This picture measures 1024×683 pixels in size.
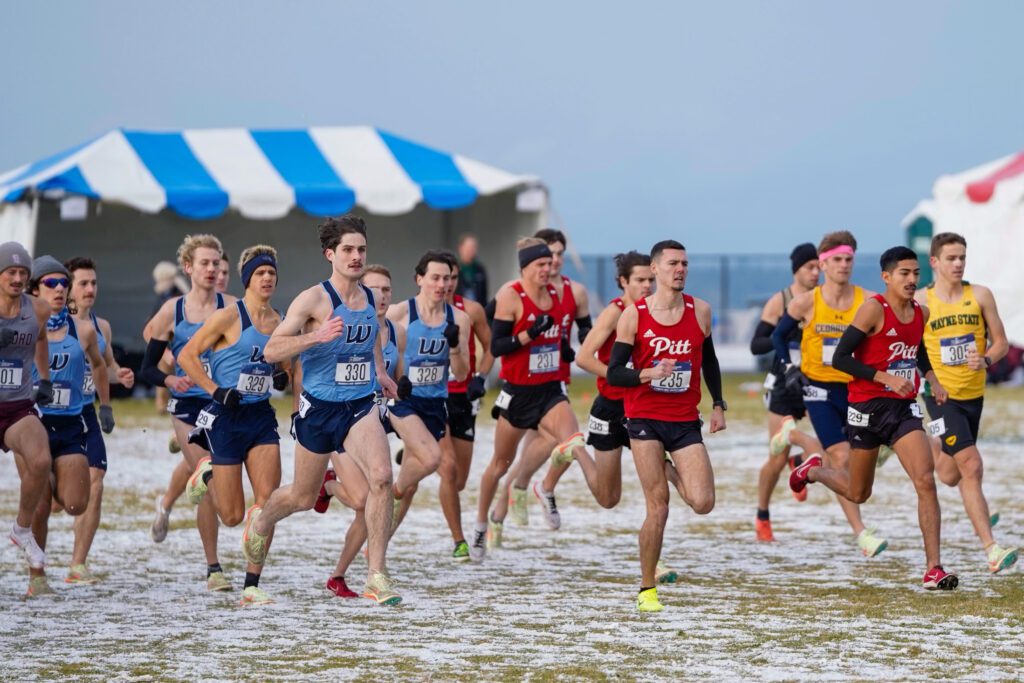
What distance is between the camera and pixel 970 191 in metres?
24.6

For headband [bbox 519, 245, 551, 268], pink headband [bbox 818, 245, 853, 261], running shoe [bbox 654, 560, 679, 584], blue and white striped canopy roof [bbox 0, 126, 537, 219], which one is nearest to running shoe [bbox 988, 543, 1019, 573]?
running shoe [bbox 654, 560, 679, 584]

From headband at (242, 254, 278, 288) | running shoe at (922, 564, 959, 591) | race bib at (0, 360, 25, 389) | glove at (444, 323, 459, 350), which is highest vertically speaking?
headband at (242, 254, 278, 288)

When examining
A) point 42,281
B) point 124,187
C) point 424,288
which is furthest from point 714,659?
point 124,187

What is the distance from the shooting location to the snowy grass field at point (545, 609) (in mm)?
6930

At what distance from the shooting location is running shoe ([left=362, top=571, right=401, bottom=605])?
835cm

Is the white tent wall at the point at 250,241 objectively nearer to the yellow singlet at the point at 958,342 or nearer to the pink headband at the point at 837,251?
the pink headband at the point at 837,251

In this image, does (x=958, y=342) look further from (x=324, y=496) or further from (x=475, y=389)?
(x=324, y=496)

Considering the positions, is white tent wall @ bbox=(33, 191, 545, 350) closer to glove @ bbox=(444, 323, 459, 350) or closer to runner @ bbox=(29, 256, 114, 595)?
glove @ bbox=(444, 323, 459, 350)

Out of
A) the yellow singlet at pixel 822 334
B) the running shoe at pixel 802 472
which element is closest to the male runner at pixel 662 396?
the running shoe at pixel 802 472

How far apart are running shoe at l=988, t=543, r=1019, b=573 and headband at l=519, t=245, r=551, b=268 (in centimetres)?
314

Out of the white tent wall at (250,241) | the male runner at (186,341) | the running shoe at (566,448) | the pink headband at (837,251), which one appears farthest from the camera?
→ the white tent wall at (250,241)

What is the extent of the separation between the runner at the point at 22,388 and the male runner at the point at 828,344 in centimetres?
456

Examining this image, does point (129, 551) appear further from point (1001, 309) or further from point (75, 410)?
point (1001, 309)

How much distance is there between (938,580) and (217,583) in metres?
3.86
